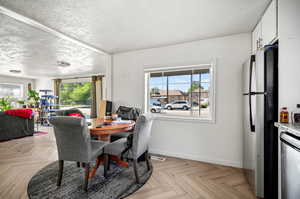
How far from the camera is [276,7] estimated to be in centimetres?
156

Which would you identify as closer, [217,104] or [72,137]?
[72,137]

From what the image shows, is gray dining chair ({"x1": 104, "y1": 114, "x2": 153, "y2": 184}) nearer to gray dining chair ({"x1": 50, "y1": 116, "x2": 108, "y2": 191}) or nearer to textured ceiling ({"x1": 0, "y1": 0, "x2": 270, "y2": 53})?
gray dining chair ({"x1": 50, "y1": 116, "x2": 108, "y2": 191})

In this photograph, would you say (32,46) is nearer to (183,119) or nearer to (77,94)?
(183,119)

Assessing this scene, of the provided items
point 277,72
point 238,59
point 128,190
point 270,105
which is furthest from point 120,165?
point 238,59

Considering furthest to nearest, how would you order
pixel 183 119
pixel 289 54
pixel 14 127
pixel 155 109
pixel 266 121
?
pixel 14 127
pixel 155 109
pixel 183 119
pixel 266 121
pixel 289 54

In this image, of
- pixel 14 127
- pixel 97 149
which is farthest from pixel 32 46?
pixel 97 149

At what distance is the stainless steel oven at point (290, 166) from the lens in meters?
1.10

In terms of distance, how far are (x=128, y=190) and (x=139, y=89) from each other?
2076 millimetres

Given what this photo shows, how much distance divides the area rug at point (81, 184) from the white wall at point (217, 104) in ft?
3.09

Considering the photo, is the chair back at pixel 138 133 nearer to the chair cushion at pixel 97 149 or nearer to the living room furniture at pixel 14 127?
the chair cushion at pixel 97 149

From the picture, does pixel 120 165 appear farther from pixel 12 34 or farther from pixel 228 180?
pixel 12 34

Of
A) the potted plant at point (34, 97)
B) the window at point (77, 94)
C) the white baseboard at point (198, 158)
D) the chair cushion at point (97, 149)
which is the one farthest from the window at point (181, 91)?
the potted plant at point (34, 97)

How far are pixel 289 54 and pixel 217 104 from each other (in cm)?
133

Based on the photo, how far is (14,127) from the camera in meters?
4.14
